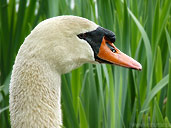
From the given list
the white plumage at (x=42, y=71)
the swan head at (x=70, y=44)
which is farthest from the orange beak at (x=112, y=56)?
the white plumage at (x=42, y=71)

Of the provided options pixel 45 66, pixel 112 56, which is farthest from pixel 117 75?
pixel 45 66

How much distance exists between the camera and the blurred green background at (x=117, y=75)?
2.02 metres

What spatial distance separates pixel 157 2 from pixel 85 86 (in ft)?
2.03

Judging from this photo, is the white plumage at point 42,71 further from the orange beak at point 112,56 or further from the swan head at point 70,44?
the orange beak at point 112,56

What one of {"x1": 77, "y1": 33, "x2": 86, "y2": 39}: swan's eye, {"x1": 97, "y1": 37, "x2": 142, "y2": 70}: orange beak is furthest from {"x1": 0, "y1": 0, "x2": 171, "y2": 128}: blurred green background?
{"x1": 77, "y1": 33, "x2": 86, "y2": 39}: swan's eye

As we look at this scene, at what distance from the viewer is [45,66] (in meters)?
1.56

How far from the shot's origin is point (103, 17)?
2174mm

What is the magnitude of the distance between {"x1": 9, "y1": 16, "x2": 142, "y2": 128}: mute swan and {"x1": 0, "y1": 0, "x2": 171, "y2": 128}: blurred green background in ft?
0.94

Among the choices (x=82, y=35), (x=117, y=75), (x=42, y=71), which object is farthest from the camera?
(x=117, y=75)

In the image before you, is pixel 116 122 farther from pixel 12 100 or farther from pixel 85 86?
pixel 12 100

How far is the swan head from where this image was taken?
1548 millimetres

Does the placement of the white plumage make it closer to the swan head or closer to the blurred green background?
the swan head

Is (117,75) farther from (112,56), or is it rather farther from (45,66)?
(45,66)

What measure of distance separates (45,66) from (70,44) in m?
0.15
